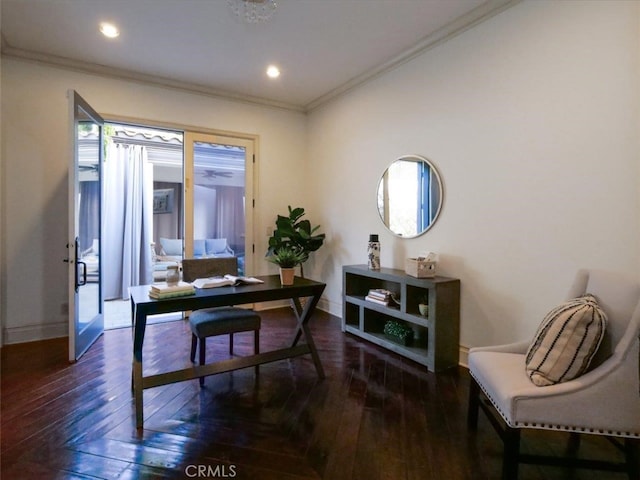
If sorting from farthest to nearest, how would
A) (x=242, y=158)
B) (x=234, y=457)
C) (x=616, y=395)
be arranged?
(x=242, y=158), (x=234, y=457), (x=616, y=395)

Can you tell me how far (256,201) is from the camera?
4.70 m

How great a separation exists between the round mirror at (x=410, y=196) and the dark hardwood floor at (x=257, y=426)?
53.4 inches

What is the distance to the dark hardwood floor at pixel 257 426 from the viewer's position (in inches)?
64.6

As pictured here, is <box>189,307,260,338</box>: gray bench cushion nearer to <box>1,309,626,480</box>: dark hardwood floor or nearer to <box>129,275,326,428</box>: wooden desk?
<box>129,275,326,428</box>: wooden desk

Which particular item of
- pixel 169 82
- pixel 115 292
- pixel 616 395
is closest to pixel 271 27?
pixel 169 82

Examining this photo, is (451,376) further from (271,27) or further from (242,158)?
(242,158)

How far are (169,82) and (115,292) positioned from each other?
136 inches

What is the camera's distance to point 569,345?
153 centimetres

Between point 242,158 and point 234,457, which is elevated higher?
point 242,158

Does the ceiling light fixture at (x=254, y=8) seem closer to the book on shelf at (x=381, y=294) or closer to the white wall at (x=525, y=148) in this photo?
the white wall at (x=525, y=148)

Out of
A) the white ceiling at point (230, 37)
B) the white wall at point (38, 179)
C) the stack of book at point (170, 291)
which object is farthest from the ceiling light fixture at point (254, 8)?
the white wall at point (38, 179)

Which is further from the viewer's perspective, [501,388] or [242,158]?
[242,158]

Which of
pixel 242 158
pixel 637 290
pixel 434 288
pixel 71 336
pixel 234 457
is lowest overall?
pixel 234 457

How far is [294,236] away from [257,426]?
2.69 metres
